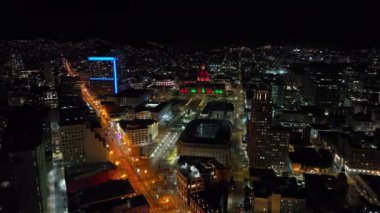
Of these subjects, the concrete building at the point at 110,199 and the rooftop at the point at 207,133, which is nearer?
the concrete building at the point at 110,199

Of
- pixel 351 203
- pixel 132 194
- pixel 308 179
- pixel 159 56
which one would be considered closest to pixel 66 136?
pixel 132 194

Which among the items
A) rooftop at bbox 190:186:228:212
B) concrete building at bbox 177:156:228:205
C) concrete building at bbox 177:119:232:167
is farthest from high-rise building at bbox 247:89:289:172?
rooftop at bbox 190:186:228:212

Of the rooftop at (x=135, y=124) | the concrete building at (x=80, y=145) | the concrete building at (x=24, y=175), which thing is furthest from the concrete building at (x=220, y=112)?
the concrete building at (x=24, y=175)

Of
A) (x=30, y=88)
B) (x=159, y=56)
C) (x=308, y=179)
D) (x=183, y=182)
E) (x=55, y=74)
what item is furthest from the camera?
(x=159, y=56)

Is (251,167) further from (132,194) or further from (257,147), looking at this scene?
(132,194)

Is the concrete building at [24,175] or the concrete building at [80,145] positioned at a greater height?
the concrete building at [24,175]

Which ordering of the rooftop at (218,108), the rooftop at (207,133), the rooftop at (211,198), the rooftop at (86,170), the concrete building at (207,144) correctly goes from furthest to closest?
the rooftop at (218,108), the rooftop at (207,133), the concrete building at (207,144), the rooftop at (86,170), the rooftop at (211,198)

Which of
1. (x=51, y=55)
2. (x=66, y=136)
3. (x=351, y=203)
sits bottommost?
(x=351, y=203)

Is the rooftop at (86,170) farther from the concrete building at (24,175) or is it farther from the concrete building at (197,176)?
the concrete building at (24,175)

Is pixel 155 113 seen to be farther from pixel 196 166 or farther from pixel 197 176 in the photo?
pixel 197 176
